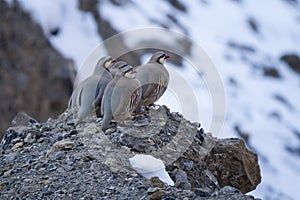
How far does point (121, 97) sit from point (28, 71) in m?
12.5

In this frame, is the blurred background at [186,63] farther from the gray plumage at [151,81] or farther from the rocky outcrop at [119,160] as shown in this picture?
the rocky outcrop at [119,160]

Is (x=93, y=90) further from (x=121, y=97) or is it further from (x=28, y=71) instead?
(x=28, y=71)

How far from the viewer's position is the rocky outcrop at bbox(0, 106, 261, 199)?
5.84 m

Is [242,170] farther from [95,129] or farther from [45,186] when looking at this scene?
[45,186]

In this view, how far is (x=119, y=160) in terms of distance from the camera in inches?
248

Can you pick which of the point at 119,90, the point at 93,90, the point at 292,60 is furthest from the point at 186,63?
the point at 119,90

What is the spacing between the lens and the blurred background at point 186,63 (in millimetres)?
18062

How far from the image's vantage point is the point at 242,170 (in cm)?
752

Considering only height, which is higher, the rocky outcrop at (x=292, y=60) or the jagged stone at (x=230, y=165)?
the rocky outcrop at (x=292, y=60)

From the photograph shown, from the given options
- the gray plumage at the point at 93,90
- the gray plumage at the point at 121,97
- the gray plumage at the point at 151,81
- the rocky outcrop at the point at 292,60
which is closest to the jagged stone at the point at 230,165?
the gray plumage at the point at 151,81

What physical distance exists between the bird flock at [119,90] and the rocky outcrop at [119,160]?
0.41ft

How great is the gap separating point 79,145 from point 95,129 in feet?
1.25

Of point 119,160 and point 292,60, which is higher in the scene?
point 292,60

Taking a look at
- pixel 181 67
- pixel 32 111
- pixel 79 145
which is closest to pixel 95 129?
pixel 79 145
